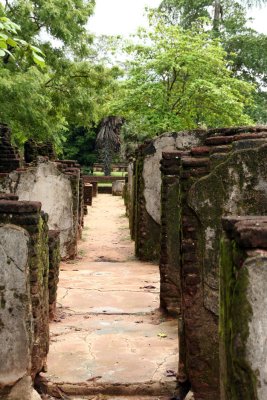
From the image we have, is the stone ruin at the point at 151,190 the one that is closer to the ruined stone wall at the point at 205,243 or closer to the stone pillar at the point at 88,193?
the ruined stone wall at the point at 205,243

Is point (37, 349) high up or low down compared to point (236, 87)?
down

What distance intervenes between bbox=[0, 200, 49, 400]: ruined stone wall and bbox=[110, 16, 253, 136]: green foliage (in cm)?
1301

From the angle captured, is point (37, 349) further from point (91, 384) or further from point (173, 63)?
point (173, 63)

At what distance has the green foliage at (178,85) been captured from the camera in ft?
53.2

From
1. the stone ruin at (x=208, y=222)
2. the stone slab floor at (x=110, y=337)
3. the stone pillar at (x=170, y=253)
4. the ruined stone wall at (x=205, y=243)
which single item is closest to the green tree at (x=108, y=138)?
the stone slab floor at (x=110, y=337)

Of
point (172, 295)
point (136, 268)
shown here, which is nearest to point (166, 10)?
point (136, 268)

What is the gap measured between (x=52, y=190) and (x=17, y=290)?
5738 millimetres

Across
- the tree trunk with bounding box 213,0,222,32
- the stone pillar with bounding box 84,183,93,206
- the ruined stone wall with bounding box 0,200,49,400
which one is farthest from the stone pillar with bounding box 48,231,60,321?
the tree trunk with bounding box 213,0,222,32

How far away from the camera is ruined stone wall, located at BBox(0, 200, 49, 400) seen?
3.33 m

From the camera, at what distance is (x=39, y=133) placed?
16.5 m

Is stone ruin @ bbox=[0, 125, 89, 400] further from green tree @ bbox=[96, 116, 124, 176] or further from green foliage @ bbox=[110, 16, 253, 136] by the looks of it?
green tree @ bbox=[96, 116, 124, 176]

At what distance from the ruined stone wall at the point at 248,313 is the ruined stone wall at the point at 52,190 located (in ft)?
23.3

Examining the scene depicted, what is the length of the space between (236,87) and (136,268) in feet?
34.6

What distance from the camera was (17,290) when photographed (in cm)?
336
